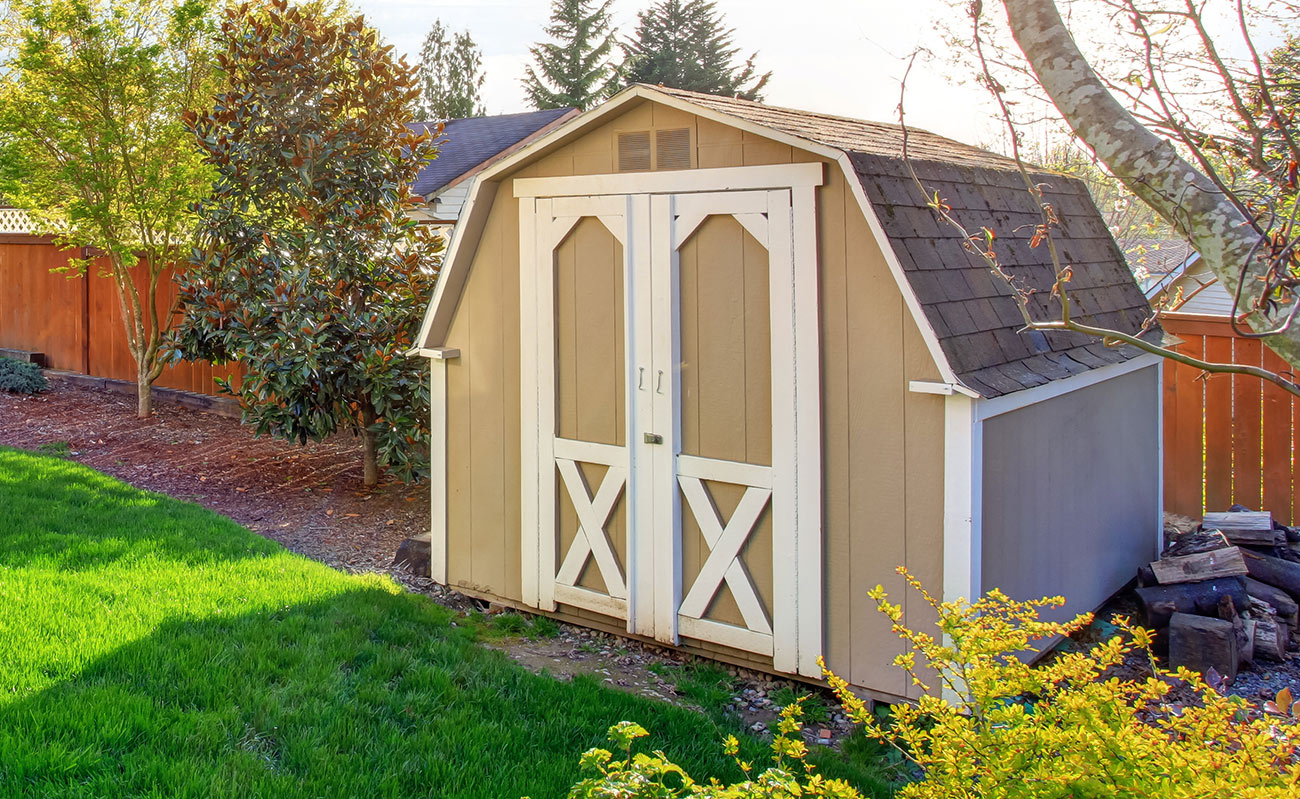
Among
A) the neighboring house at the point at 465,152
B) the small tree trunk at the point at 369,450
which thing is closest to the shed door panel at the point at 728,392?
the small tree trunk at the point at 369,450

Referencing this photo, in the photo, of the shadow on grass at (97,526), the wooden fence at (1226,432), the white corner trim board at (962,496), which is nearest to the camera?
the white corner trim board at (962,496)

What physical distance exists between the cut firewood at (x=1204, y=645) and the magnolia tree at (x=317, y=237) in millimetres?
5126

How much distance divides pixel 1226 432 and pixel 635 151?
197 inches

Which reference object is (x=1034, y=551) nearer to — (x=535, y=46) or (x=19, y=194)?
(x=19, y=194)

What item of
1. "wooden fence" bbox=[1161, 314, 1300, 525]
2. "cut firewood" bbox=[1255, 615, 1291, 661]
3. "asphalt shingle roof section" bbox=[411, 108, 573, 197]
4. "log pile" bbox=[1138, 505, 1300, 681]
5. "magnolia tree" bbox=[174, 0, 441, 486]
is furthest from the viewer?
"asphalt shingle roof section" bbox=[411, 108, 573, 197]

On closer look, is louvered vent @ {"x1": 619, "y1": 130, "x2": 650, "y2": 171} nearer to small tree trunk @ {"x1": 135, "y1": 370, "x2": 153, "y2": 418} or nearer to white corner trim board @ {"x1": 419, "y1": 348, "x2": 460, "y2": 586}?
white corner trim board @ {"x1": 419, "y1": 348, "x2": 460, "y2": 586}

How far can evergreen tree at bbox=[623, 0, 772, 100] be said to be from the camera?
37.0 m

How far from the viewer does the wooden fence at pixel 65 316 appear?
514 inches

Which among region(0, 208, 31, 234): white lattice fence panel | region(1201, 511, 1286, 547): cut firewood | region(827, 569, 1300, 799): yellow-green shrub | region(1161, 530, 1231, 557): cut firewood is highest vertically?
region(0, 208, 31, 234): white lattice fence panel

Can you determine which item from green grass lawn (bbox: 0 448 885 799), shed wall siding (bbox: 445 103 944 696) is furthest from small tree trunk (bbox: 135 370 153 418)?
shed wall siding (bbox: 445 103 944 696)

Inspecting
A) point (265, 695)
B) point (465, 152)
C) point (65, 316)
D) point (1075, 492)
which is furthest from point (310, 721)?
point (465, 152)

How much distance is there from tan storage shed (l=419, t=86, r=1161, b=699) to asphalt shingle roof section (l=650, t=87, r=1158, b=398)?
0.02m

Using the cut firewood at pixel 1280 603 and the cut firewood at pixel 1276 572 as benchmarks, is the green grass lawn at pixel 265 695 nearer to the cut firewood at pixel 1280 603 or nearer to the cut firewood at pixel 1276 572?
the cut firewood at pixel 1280 603

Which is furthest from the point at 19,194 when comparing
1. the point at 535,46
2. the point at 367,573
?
the point at 535,46
